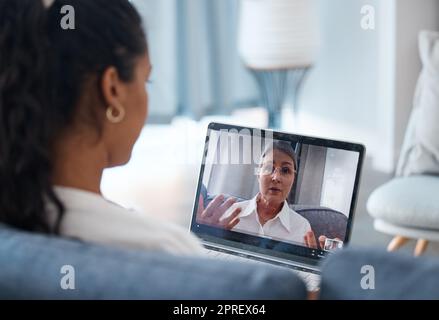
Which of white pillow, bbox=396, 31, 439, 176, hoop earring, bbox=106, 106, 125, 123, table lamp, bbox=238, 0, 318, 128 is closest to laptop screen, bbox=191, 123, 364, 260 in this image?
hoop earring, bbox=106, 106, 125, 123

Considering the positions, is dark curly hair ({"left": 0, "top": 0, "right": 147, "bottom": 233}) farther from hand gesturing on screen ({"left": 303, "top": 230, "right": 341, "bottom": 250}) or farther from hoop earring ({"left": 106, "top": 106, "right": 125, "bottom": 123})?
hand gesturing on screen ({"left": 303, "top": 230, "right": 341, "bottom": 250})

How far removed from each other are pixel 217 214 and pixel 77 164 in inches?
20.6

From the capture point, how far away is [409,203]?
277 cm

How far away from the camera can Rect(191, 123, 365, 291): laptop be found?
1499mm

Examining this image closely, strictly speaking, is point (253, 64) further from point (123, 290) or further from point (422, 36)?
point (123, 290)

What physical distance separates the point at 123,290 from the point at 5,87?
32cm

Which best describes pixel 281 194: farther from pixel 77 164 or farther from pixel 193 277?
pixel 193 277

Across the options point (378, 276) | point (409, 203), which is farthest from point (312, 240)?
point (409, 203)

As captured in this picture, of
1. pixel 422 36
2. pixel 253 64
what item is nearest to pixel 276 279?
pixel 422 36

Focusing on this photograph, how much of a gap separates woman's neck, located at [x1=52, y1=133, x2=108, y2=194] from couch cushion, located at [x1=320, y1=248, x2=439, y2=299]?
→ 0.38 meters

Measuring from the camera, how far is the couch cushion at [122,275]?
2.77 feet

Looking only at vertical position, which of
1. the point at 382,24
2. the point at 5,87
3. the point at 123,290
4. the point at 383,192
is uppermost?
the point at 382,24

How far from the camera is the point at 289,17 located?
148 inches

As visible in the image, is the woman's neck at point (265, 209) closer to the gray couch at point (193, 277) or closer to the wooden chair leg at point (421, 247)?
the gray couch at point (193, 277)
